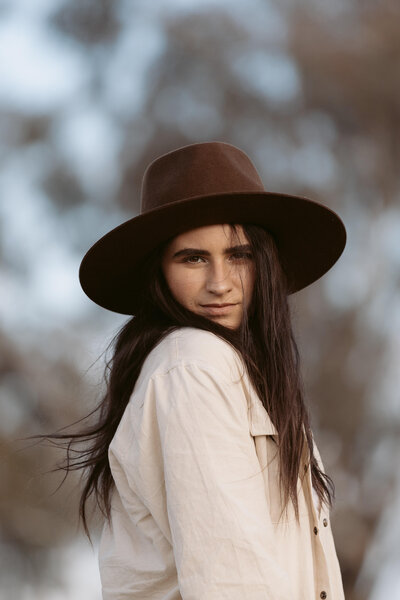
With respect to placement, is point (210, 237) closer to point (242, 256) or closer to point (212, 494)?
point (242, 256)

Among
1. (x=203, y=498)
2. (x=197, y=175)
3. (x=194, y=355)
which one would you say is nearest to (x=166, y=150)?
(x=197, y=175)

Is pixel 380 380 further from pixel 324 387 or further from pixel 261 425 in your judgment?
pixel 261 425

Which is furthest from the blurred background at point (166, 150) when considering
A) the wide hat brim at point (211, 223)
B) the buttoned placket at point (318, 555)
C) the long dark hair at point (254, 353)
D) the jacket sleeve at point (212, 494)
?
the jacket sleeve at point (212, 494)

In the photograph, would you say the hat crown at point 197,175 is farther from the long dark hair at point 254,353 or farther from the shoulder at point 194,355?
the shoulder at point 194,355

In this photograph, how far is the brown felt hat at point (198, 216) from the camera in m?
1.24

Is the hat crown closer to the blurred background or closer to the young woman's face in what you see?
the young woman's face

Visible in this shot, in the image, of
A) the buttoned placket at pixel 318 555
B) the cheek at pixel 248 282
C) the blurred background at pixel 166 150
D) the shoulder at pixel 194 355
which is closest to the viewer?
the shoulder at pixel 194 355

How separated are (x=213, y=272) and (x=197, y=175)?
0.15 m

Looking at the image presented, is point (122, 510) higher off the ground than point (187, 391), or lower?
lower

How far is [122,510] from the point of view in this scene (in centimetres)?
123

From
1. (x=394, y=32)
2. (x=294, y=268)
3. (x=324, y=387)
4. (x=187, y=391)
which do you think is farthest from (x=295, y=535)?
(x=394, y=32)

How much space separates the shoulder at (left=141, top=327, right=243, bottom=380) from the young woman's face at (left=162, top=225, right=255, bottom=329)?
10cm

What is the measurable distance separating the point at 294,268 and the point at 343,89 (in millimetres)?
1655

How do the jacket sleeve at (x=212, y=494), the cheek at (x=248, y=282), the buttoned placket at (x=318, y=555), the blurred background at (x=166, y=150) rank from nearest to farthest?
the jacket sleeve at (x=212, y=494) → the buttoned placket at (x=318, y=555) → the cheek at (x=248, y=282) → the blurred background at (x=166, y=150)
